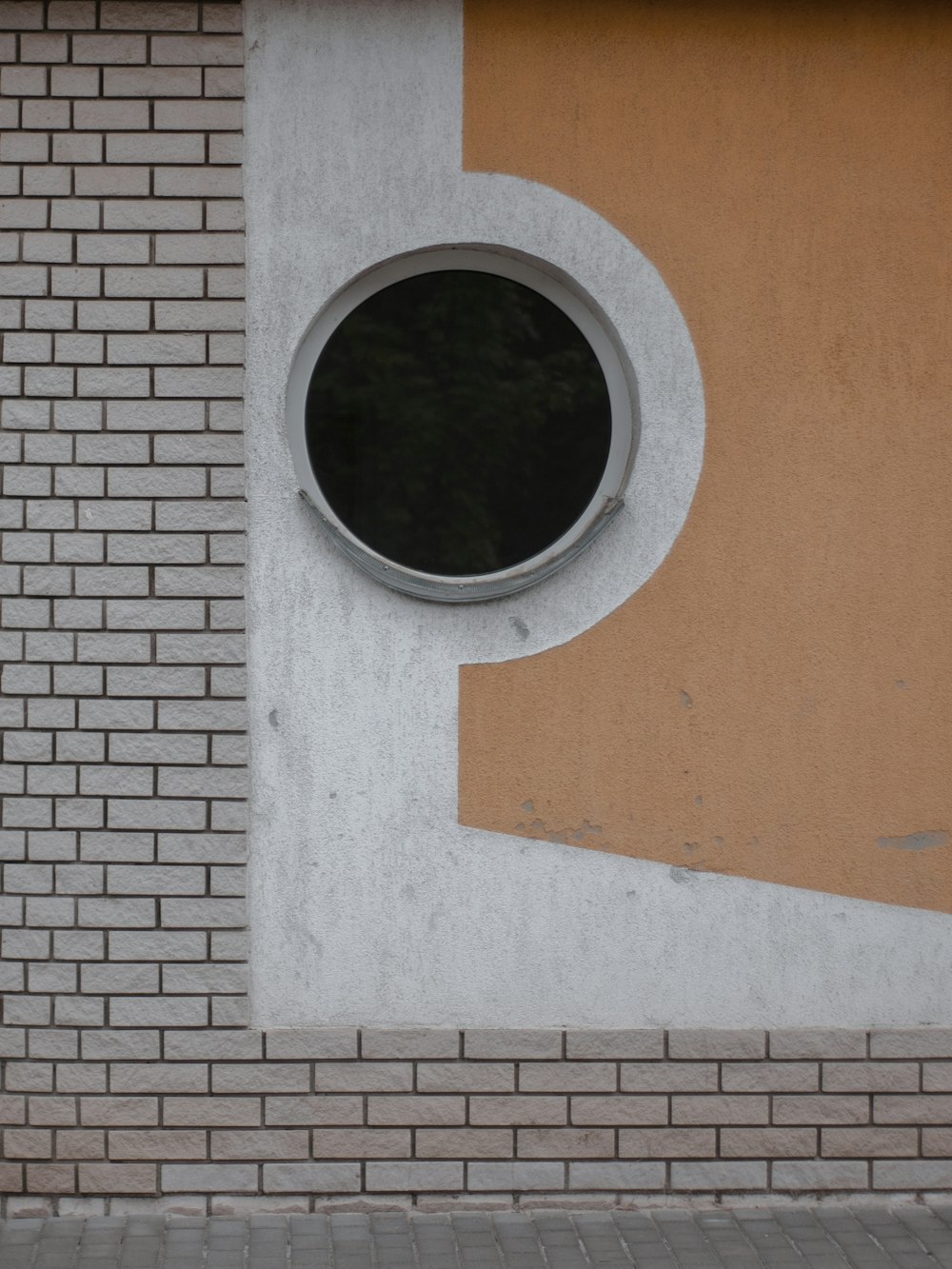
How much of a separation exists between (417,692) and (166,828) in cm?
85

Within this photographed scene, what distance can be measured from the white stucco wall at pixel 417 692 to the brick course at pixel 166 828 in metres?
0.09

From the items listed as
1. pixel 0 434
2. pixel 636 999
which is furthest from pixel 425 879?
pixel 0 434

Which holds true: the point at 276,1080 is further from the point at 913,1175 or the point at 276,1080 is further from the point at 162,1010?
the point at 913,1175

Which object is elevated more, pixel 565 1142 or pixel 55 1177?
pixel 565 1142

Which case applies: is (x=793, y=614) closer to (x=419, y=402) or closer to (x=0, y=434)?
Result: (x=419, y=402)

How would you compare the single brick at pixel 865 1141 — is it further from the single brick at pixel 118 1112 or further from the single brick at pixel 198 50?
the single brick at pixel 198 50

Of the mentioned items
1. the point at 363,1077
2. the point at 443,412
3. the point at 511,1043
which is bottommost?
the point at 363,1077

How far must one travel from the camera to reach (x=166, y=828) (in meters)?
4.27

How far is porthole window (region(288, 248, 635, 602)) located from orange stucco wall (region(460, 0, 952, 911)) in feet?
0.96

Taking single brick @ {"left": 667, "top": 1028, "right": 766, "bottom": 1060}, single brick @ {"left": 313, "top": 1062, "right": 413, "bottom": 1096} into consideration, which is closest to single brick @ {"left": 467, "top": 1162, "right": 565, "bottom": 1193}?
single brick @ {"left": 313, "top": 1062, "right": 413, "bottom": 1096}

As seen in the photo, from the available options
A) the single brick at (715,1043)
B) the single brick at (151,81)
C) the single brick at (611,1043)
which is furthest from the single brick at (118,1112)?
the single brick at (151,81)

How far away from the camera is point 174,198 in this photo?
13.8 ft

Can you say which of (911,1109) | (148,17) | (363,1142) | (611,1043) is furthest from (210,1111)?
(148,17)

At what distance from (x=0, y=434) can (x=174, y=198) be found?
86cm
